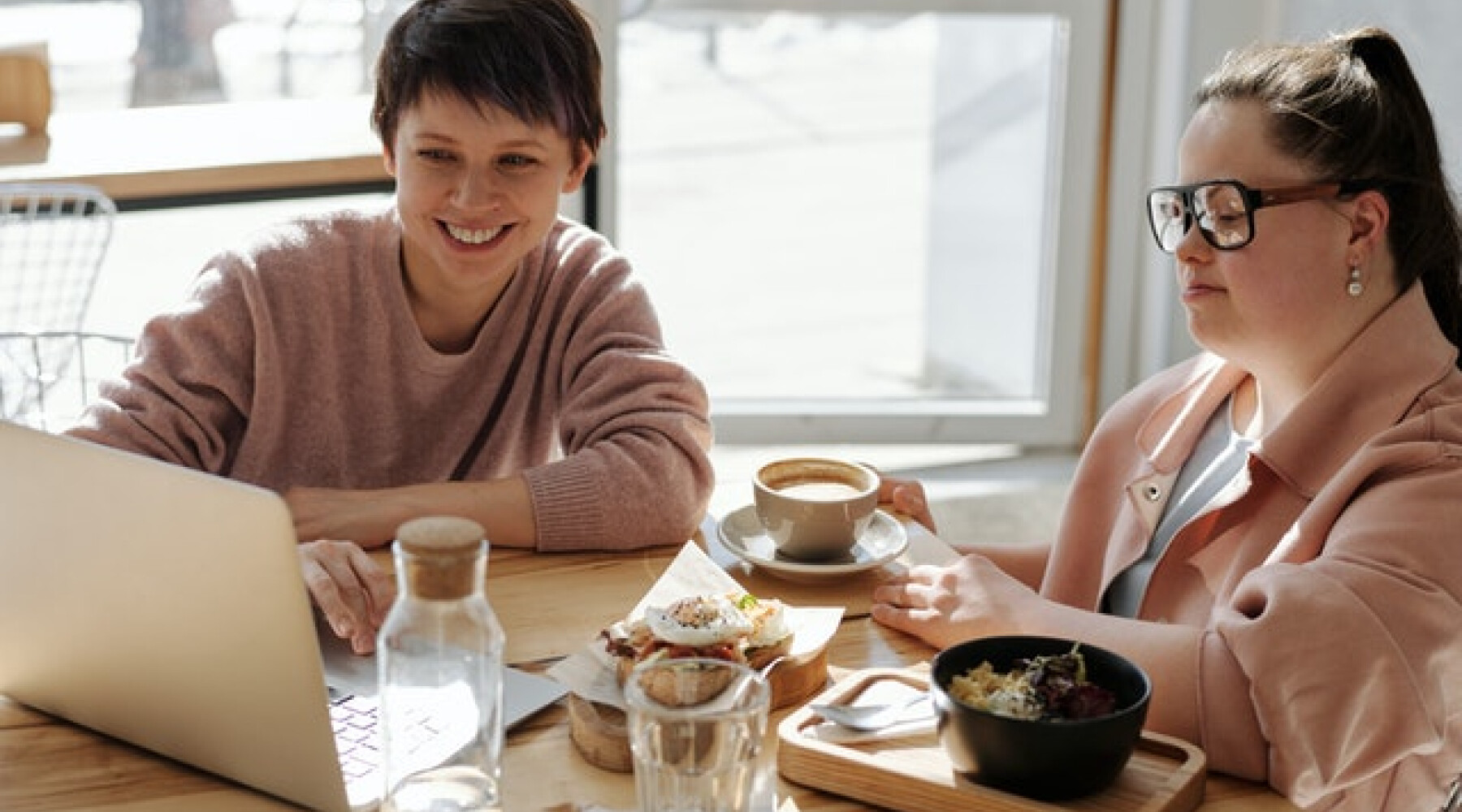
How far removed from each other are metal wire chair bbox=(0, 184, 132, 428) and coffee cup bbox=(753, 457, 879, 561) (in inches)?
50.3

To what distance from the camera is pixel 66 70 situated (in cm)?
387

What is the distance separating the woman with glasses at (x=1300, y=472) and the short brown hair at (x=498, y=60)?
1.61ft

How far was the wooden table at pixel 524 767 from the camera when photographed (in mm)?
1244

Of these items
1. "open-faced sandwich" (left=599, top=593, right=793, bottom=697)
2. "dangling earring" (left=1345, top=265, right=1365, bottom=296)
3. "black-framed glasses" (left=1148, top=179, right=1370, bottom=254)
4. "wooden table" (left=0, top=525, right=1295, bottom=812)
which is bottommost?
"wooden table" (left=0, top=525, right=1295, bottom=812)

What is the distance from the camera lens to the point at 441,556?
1.06m

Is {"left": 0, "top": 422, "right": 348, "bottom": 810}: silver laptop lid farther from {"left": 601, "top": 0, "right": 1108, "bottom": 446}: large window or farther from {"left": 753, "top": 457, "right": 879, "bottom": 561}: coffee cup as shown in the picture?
{"left": 601, "top": 0, "right": 1108, "bottom": 446}: large window

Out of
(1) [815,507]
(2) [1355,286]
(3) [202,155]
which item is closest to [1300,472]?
(2) [1355,286]

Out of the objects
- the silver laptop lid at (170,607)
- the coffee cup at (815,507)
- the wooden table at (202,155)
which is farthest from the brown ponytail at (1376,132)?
the wooden table at (202,155)

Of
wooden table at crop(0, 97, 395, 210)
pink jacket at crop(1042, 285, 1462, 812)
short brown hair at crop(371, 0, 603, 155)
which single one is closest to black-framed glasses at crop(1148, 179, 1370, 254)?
pink jacket at crop(1042, 285, 1462, 812)

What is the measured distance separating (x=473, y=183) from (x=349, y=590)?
1.56ft

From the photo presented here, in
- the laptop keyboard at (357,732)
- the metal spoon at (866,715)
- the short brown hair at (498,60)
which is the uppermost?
the short brown hair at (498,60)

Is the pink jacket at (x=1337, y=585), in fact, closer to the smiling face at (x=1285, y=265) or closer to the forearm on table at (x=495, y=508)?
the smiling face at (x=1285, y=265)

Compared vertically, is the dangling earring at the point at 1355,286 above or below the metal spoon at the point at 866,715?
above

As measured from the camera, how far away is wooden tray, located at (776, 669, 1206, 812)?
1.21 m
